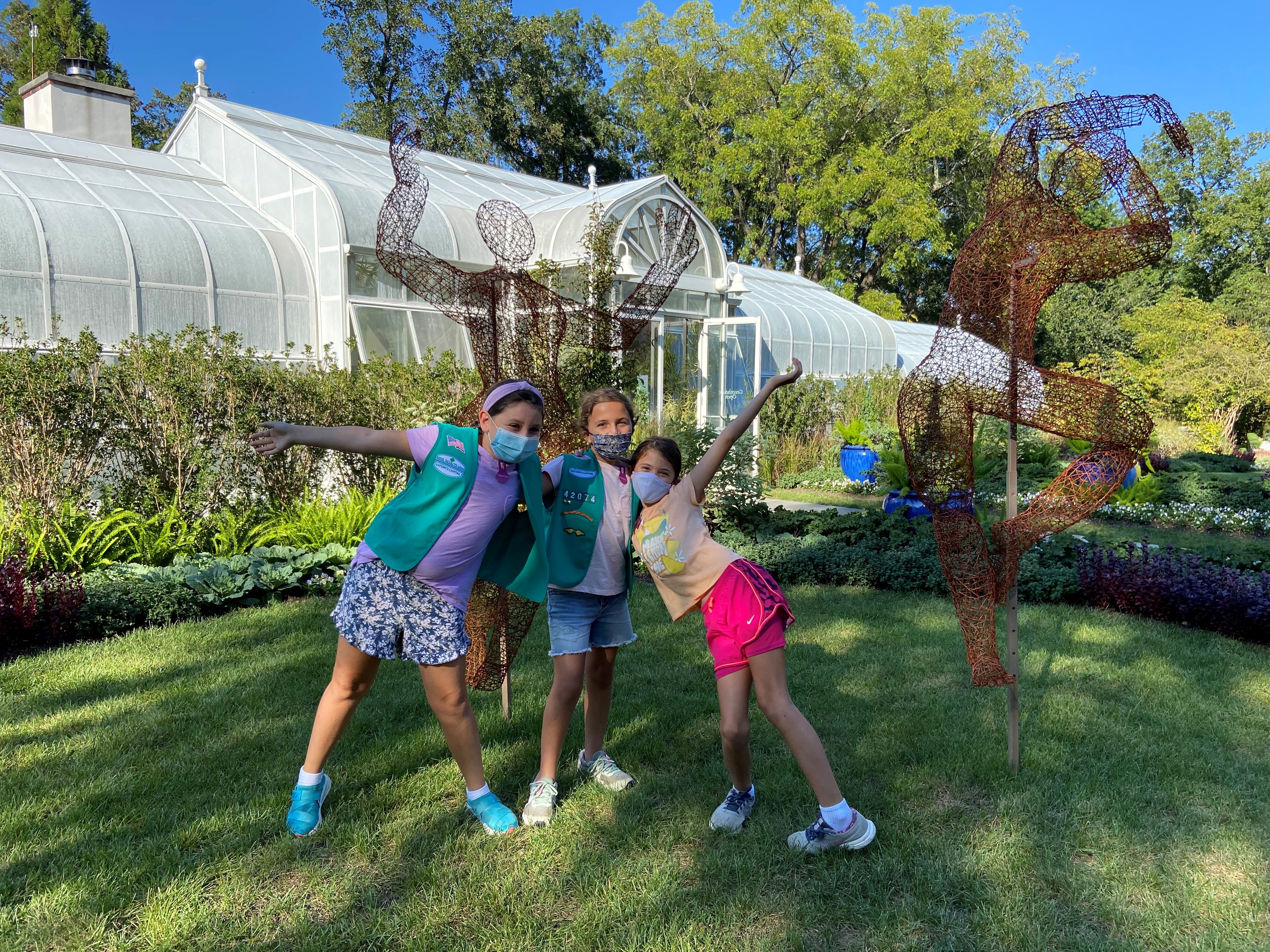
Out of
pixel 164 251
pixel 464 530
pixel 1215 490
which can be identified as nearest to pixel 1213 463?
pixel 1215 490

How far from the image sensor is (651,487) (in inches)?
113

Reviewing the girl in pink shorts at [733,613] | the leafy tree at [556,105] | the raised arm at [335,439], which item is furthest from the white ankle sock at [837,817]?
the leafy tree at [556,105]

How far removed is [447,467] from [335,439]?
1.16ft

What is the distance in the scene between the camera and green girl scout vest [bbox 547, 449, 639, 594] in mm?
2943

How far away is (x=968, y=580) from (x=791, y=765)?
1.01 metres

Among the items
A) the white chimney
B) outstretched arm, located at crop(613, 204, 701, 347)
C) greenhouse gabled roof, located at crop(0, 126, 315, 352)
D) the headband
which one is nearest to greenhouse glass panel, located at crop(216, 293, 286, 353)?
greenhouse gabled roof, located at crop(0, 126, 315, 352)

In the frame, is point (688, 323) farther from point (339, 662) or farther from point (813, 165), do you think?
point (813, 165)

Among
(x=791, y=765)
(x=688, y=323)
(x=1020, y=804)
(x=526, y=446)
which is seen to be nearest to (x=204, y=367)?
(x=526, y=446)

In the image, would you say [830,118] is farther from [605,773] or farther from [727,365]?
[605,773]

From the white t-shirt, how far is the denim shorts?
37 millimetres

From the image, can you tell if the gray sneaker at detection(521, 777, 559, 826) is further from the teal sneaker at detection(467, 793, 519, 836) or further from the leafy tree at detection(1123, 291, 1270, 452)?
the leafy tree at detection(1123, 291, 1270, 452)

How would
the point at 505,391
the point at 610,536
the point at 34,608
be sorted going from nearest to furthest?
the point at 505,391 → the point at 610,536 → the point at 34,608

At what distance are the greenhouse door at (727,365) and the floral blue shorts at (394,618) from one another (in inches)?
401

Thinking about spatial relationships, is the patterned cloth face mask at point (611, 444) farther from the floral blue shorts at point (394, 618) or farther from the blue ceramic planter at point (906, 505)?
the blue ceramic planter at point (906, 505)
